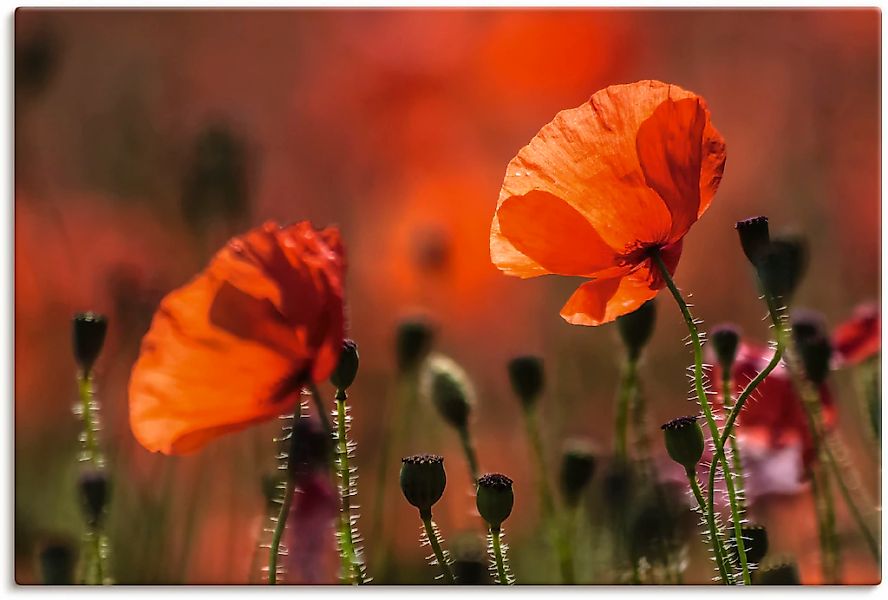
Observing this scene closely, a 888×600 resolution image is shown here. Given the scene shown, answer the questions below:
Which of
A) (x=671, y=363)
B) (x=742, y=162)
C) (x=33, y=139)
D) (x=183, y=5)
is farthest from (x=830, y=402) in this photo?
(x=33, y=139)

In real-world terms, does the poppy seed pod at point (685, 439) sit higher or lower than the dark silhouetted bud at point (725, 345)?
lower

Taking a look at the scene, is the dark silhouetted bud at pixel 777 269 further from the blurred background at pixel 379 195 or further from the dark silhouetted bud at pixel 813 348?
the blurred background at pixel 379 195

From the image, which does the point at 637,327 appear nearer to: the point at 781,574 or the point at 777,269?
the point at 777,269

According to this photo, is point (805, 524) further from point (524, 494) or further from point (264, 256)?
point (264, 256)

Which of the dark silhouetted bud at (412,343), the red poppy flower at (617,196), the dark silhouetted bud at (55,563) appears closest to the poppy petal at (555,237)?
the red poppy flower at (617,196)

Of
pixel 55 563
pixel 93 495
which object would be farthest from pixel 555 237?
pixel 55 563

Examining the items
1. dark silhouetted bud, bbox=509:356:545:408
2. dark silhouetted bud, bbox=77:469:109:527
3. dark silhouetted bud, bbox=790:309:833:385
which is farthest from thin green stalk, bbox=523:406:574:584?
dark silhouetted bud, bbox=77:469:109:527
